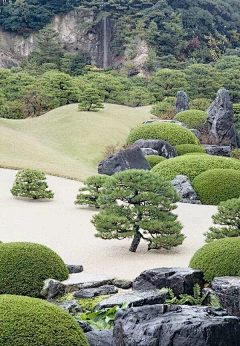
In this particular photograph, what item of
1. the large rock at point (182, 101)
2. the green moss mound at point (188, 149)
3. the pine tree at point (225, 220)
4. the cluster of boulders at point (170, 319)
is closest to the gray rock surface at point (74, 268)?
the cluster of boulders at point (170, 319)

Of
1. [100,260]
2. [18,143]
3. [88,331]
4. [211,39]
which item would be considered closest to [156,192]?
[100,260]

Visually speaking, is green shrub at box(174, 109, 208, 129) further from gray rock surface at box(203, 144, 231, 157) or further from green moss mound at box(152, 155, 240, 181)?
green moss mound at box(152, 155, 240, 181)

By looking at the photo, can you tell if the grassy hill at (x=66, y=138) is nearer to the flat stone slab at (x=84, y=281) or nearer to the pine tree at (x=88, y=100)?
the pine tree at (x=88, y=100)

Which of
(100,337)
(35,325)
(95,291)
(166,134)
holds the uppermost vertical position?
(166,134)

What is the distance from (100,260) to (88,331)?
4813 millimetres

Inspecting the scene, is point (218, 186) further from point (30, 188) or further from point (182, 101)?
point (182, 101)

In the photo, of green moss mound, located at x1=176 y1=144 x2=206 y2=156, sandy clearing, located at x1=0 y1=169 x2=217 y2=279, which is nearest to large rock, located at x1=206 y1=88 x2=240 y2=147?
green moss mound, located at x1=176 y1=144 x2=206 y2=156

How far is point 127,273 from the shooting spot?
9945 millimetres

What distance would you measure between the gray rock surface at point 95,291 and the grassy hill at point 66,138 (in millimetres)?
12526

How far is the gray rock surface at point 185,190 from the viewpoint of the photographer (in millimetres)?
17719

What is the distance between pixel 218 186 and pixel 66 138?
14.8m

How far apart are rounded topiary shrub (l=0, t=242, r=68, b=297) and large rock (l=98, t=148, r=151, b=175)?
1287 cm

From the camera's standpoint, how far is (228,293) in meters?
7.40

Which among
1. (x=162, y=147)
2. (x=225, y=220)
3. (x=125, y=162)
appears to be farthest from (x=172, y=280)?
(x=162, y=147)
